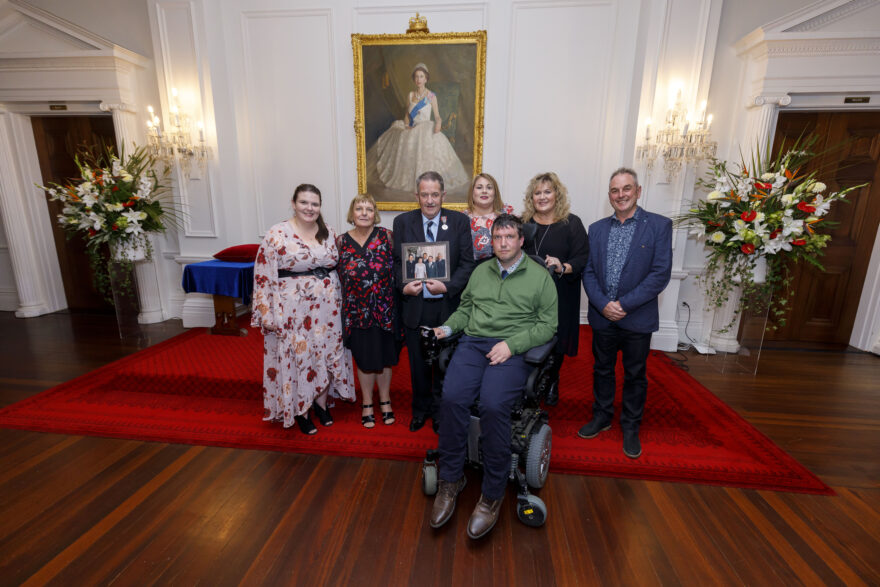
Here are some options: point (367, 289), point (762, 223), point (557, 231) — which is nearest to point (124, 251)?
point (367, 289)

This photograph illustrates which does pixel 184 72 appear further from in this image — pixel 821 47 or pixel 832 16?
pixel 832 16

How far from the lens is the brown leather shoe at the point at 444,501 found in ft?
7.20

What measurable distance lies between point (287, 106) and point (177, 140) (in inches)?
56.0

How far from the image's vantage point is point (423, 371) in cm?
300

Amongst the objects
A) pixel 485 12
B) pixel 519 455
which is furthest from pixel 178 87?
pixel 519 455

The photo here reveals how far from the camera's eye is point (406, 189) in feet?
17.4

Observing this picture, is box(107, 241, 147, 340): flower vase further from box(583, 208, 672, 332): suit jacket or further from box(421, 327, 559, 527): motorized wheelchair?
box(583, 208, 672, 332): suit jacket

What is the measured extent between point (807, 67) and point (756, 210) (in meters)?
1.89

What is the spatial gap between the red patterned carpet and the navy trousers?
0.64m

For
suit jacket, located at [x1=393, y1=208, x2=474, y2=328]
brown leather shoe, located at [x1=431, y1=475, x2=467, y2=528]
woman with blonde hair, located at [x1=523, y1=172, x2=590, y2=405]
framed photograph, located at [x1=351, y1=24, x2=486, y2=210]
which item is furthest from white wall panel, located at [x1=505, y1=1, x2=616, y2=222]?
brown leather shoe, located at [x1=431, y1=475, x2=467, y2=528]

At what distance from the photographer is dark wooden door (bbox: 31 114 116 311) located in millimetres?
5602

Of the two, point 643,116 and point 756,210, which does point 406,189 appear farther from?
point 756,210

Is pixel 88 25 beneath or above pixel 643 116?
above

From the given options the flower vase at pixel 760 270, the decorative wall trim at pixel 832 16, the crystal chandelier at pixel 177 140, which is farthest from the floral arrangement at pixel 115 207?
the decorative wall trim at pixel 832 16
